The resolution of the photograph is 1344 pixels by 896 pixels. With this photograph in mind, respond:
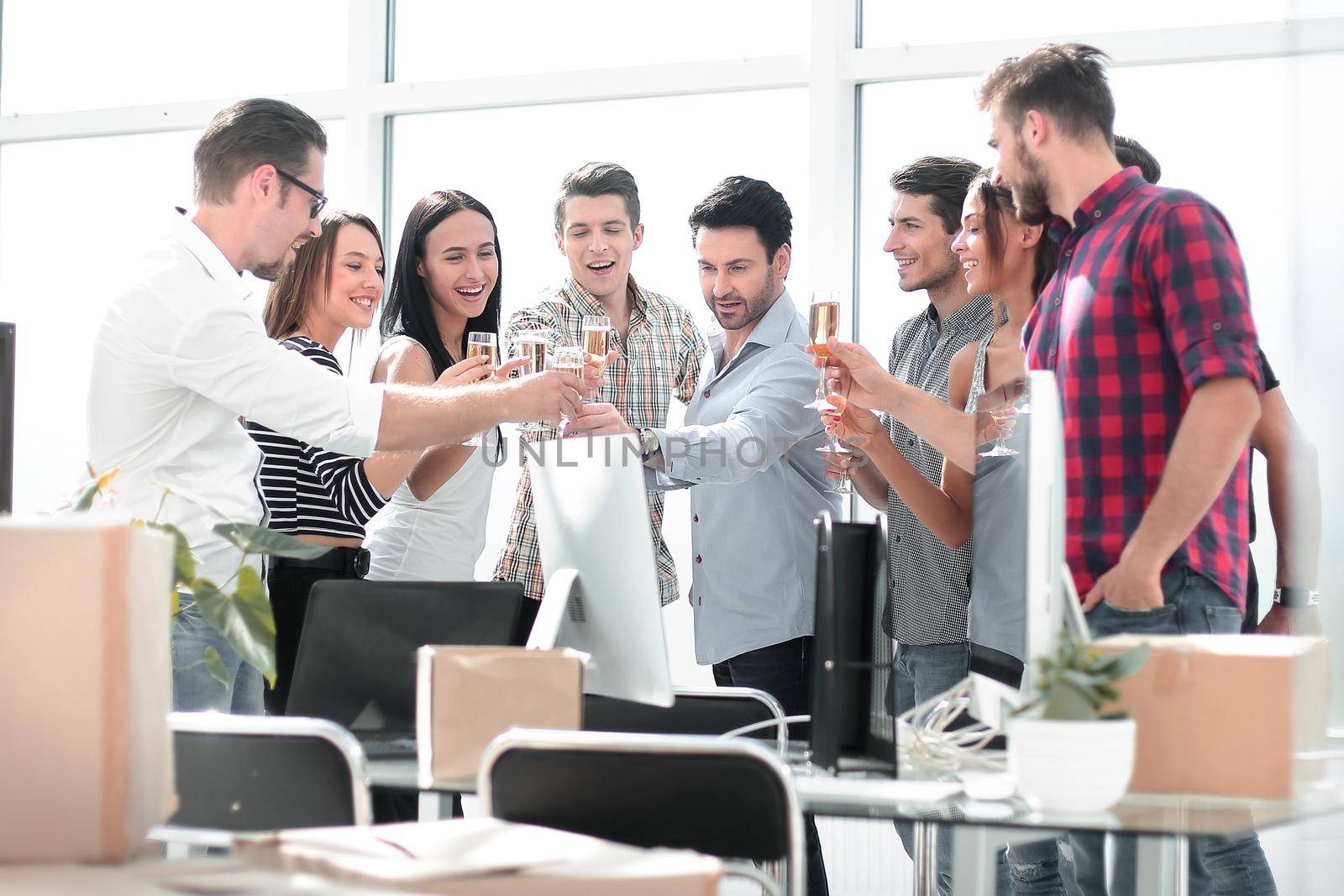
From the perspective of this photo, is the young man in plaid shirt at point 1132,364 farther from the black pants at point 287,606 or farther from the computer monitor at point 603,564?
the black pants at point 287,606

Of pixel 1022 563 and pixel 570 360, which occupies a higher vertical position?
pixel 570 360

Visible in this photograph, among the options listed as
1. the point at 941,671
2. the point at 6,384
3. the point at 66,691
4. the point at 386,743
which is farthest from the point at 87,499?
the point at 941,671

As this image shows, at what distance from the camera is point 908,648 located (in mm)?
2768

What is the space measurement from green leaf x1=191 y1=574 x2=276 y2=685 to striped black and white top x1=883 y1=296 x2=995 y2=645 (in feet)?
4.36

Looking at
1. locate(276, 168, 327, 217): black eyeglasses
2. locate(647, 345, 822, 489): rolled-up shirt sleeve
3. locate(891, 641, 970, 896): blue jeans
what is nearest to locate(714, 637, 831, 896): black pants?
locate(891, 641, 970, 896): blue jeans

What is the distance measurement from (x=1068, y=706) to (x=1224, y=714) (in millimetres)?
207

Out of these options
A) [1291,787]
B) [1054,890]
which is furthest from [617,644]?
[1054,890]

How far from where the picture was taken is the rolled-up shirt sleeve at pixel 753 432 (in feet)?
9.52

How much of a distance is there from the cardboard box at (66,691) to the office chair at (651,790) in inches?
17.9

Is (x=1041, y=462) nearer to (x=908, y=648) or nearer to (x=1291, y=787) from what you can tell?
(x=1291, y=787)

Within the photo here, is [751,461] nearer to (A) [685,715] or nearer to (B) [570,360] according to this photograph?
(B) [570,360]

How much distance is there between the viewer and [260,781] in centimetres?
157

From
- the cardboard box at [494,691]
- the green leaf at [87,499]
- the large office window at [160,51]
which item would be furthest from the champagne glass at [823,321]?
the large office window at [160,51]

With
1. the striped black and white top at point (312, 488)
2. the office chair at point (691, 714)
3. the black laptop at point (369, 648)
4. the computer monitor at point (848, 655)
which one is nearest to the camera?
the computer monitor at point (848, 655)
